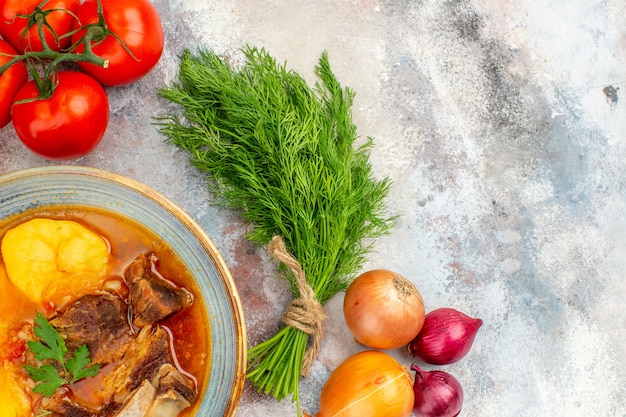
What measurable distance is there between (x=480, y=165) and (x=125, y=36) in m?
1.31

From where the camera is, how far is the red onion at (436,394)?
7.00 ft

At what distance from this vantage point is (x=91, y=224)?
1.98m

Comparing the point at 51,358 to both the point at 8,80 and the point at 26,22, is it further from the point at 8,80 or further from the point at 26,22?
the point at 26,22

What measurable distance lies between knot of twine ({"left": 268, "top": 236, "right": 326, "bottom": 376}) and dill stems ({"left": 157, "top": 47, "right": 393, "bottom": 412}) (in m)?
0.04

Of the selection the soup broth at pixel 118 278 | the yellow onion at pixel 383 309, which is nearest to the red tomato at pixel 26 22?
the soup broth at pixel 118 278

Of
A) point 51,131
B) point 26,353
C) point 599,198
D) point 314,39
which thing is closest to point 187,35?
point 314,39

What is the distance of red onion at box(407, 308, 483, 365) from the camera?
2.15 meters

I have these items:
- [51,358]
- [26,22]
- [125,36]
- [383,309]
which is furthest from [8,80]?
[383,309]

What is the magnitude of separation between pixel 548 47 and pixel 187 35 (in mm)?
1333

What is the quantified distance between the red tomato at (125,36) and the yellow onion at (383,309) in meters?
0.99

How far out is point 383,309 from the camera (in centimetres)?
205

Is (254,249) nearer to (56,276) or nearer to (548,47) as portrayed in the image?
(56,276)

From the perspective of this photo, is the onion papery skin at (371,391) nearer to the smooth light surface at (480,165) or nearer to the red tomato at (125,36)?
the smooth light surface at (480,165)

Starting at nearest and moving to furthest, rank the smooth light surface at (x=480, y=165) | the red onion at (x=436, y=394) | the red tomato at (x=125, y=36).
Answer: the red tomato at (x=125, y=36) → the red onion at (x=436, y=394) → the smooth light surface at (x=480, y=165)
